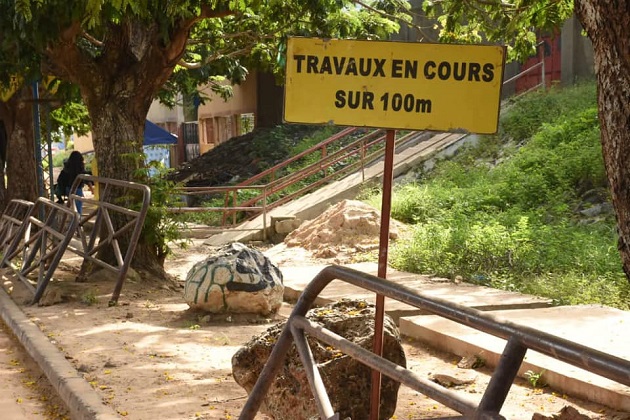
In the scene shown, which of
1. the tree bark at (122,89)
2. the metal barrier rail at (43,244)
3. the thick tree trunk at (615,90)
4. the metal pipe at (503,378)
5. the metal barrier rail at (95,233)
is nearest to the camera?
the metal pipe at (503,378)

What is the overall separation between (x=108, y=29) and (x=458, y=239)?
502 centimetres

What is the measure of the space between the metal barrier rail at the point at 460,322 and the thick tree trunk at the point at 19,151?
56.9 feet

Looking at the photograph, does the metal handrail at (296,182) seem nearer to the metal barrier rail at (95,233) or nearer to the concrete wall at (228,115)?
the metal barrier rail at (95,233)

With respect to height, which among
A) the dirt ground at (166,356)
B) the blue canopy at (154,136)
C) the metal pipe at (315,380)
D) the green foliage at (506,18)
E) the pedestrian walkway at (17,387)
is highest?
the green foliage at (506,18)

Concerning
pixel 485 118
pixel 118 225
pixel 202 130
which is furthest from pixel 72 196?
pixel 202 130

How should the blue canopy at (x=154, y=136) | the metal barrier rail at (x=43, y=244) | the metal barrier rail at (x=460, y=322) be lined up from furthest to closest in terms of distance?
the blue canopy at (x=154, y=136)
the metal barrier rail at (x=43, y=244)
the metal barrier rail at (x=460, y=322)

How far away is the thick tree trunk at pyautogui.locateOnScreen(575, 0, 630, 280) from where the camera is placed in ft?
12.5

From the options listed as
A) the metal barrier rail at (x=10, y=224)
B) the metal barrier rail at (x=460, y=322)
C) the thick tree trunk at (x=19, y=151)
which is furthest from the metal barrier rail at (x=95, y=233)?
the thick tree trunk at (x=19, y=151)

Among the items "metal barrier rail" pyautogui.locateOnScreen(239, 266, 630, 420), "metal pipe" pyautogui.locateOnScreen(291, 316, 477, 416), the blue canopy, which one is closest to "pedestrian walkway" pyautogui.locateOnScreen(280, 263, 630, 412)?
"metal barrier rail" pyautogui.locateOnScreen(239, 266, 630, 420)

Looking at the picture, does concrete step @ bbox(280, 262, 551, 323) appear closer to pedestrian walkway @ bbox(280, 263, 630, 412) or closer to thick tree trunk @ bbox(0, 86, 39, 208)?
pedestrian walkway @ bbox(280, 263, 630, 412)

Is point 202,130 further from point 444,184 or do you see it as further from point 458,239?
point 458,239

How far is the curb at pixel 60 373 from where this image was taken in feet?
19.1

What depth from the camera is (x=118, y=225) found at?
11727 millimetres

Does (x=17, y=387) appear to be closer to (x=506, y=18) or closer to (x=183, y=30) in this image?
(x=183, y=30)
